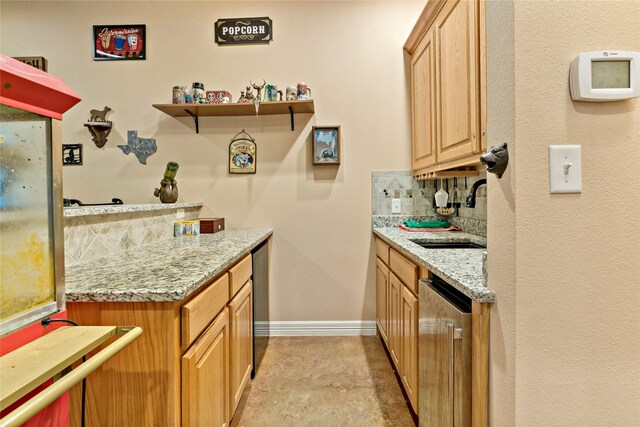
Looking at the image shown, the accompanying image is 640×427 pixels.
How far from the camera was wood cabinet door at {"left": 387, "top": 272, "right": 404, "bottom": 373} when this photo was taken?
1.82 meters

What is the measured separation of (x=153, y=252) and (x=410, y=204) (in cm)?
194

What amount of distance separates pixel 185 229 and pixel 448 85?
1.93 m

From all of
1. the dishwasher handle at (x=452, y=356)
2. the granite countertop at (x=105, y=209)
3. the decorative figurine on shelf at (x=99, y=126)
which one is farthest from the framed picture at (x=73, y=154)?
the dishwasher handle at (x=452, y=356)

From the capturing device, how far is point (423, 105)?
2303 mm

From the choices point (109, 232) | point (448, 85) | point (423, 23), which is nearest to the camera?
point (109, 232)

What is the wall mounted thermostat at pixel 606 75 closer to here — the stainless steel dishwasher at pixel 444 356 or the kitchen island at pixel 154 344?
the stainless steel dishwasher at pixel 444 356

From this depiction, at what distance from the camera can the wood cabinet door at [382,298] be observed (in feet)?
7.14

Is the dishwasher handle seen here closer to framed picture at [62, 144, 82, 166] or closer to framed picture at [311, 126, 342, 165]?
framed picture at [311, 126, 342, 165]

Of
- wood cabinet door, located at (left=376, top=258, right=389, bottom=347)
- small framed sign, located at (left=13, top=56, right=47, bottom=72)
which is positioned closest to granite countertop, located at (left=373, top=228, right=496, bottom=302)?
wood cabinet door, located at (left=376, top=258, right=389, bottom=347)

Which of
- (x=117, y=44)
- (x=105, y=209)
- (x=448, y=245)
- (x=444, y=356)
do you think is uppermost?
(x=117, y=44)

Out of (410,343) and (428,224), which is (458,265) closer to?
(410,343)

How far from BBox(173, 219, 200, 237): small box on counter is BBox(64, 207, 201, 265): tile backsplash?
6 cm

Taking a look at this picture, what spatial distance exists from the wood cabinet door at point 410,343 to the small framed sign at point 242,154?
64.3 inches

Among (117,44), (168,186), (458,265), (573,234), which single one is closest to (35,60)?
(117,44)
